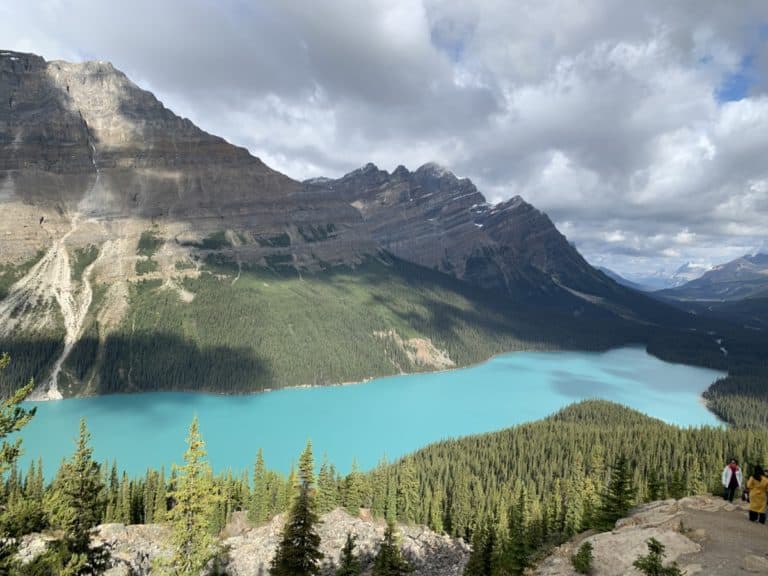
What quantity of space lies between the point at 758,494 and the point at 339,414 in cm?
10453

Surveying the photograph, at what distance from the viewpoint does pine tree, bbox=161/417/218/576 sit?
655 inches

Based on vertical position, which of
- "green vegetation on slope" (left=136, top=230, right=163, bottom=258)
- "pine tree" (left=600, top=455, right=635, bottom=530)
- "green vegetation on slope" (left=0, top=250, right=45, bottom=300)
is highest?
"green vegetation on slope" (left=136, top=230, right=163, bottom=258)

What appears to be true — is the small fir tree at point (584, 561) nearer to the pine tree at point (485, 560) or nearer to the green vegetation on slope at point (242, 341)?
the pine tree at point (485, 560)

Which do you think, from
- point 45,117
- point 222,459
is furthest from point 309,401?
point 45,117

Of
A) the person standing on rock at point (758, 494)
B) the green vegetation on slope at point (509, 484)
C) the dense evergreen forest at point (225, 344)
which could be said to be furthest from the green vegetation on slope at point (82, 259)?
the person standing on rock at point (758, 494)

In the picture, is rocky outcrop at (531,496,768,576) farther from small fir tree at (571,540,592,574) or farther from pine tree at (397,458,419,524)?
pine tree at (397,458,419,524)

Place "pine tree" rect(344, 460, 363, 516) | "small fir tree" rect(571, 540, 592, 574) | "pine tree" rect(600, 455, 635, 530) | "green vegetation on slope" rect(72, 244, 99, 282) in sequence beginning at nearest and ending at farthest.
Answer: "small fir tree" rect(571, 540, 592, 574) < "pine tree" rect(600, 455, 635, 530) < "pine tree" rect(344, 460, 363, 516) < "green vegetation on slope" rect(72, 244, 99, 282)

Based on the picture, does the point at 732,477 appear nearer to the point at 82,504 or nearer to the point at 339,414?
the point at 82,504

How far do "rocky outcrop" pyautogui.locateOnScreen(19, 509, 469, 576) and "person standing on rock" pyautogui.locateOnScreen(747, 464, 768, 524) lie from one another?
23882 millimetres

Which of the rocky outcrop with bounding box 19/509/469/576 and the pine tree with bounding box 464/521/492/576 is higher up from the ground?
the pine tree with bounding box 464/521/492/576

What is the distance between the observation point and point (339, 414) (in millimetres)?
116938

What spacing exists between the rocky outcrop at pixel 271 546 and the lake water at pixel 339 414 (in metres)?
38.1

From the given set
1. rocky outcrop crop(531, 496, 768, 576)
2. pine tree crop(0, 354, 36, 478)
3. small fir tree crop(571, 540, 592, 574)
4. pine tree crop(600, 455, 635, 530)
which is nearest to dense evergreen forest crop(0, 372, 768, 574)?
pine tree crop(600, 455, 635, 530)

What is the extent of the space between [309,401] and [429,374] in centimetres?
5990
